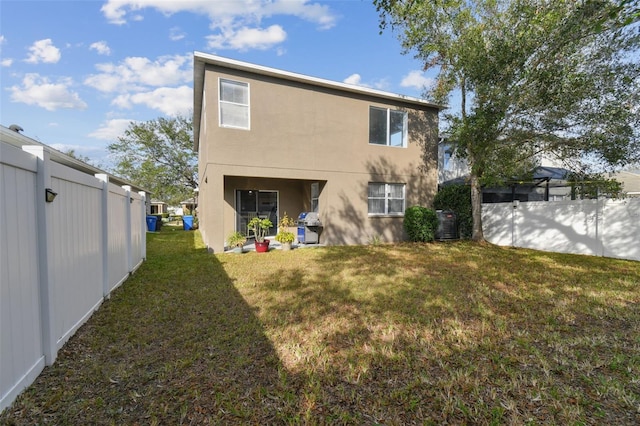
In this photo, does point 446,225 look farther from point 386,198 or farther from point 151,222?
point 151,222

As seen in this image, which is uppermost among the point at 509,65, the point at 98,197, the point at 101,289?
the point at 509,65

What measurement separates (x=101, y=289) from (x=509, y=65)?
11376 millimetres

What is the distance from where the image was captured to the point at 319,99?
10.2 m

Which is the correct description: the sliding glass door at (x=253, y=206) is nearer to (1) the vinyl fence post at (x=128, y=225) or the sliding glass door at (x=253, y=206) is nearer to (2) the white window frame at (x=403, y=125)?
(2) the white window frame at (x=403, y=125)

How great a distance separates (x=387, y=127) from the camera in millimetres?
11414

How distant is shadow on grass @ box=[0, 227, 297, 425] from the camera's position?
208cm

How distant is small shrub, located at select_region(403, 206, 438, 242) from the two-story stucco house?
0.51 meters

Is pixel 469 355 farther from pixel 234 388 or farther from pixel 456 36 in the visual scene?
pixel 456 36

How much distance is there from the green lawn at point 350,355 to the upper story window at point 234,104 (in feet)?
17.3

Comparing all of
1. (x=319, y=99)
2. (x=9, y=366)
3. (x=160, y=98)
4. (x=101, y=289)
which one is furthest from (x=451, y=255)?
(x=160, y=98)

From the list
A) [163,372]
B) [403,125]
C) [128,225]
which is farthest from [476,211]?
[163,372]

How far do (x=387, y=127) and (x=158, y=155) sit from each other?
2268 centimetres

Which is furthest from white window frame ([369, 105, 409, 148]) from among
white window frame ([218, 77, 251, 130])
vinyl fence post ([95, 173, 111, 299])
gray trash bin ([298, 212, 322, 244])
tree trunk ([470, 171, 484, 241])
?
vinyl fence post ([95, 173, 111, 299])

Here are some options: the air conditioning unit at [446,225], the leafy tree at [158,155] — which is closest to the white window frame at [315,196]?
the air conditioning unit at [446,225]
